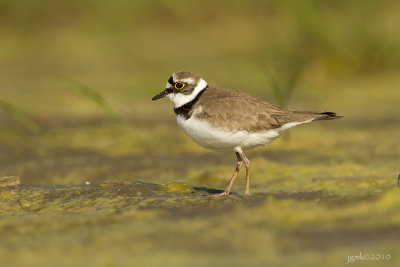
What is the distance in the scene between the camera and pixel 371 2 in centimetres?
821

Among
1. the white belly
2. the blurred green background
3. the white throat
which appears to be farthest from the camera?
the white throat

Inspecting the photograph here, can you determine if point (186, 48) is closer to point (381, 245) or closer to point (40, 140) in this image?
point (40, 140)

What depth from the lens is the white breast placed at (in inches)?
Answer: 166

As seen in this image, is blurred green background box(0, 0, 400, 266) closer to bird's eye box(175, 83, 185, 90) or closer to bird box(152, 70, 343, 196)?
bird box(152, 70, 343, 196)

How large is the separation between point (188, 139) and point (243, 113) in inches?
72.2

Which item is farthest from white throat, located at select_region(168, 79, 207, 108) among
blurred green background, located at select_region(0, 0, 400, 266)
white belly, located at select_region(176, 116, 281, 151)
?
blurred green background, located at select_region(0, 0, 400, 266)

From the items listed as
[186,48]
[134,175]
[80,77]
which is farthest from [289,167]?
[186,48]

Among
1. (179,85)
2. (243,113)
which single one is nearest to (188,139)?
(179,85)

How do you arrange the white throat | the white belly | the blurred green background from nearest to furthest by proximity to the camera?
1. the blurred green background
2. the white belly
3. the white throat

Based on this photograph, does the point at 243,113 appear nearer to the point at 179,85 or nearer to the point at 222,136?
the point at 222,136

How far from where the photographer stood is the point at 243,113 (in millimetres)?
4285

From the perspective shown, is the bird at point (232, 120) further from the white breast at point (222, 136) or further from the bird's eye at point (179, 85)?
the bird's eye at point (179, 85)

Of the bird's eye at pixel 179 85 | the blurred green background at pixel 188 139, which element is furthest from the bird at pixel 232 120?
the blurred green background at pixel 188 139

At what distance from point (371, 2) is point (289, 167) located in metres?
3.99
